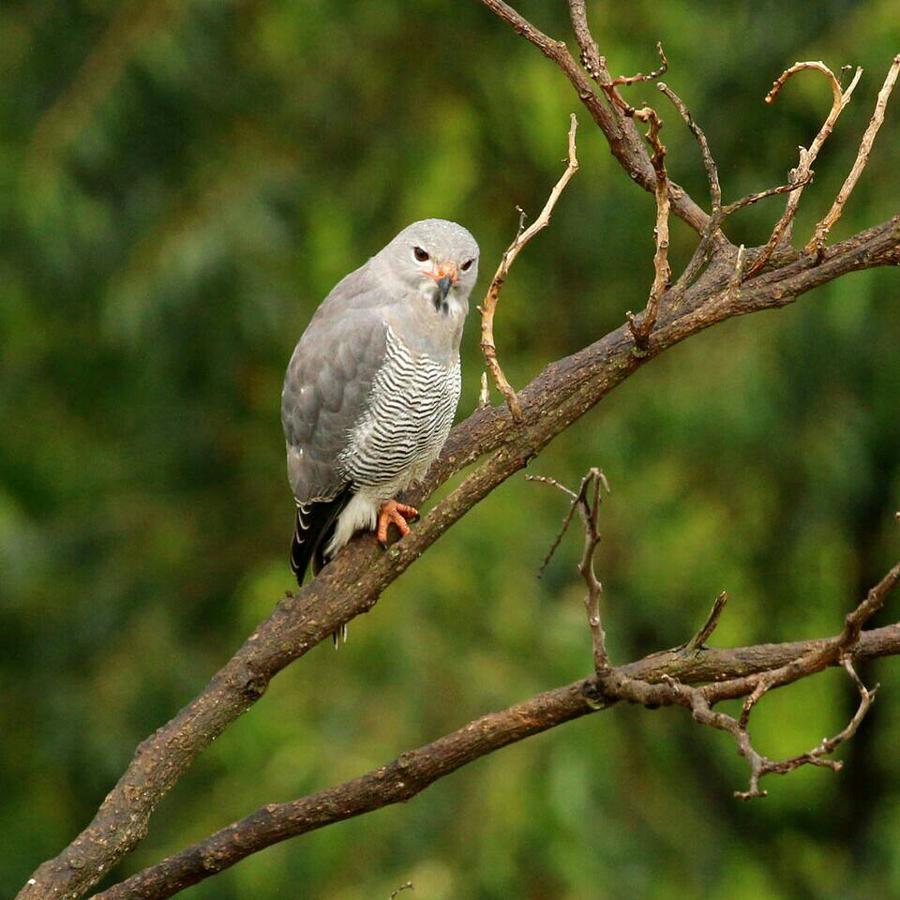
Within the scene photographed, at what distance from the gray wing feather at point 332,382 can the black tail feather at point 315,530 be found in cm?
3

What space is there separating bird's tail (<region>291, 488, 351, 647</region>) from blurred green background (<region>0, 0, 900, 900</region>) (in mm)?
1569

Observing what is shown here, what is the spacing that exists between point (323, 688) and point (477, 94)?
3.03 meters

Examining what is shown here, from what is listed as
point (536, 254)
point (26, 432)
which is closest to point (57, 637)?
point (26, 432)

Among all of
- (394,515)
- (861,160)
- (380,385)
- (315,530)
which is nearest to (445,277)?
(380,385)

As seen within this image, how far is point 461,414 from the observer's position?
22.7 ft

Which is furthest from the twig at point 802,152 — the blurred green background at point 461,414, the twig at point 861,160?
the blurred green background at point 461,414

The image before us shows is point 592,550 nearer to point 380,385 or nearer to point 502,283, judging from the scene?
point 502,283

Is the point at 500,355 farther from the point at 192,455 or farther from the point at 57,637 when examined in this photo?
the point at 57,637

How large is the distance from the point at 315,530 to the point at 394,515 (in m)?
0.30

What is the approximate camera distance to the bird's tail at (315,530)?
4340mm

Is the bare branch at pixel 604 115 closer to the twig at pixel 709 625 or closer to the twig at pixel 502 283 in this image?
the twig at pixel 502 283

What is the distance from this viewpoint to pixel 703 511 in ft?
23.9

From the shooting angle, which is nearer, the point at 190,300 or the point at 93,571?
the point at 190,300

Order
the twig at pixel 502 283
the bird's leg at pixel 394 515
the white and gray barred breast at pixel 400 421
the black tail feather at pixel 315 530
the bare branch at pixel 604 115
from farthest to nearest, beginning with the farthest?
the black tail feather at pixel 315 530 → the white and gray barred breast at pixel 400 421 → the bird's leg at pixel 394 515 → the bare branch at pixel 604 115 → the twig at pixel 502 283
